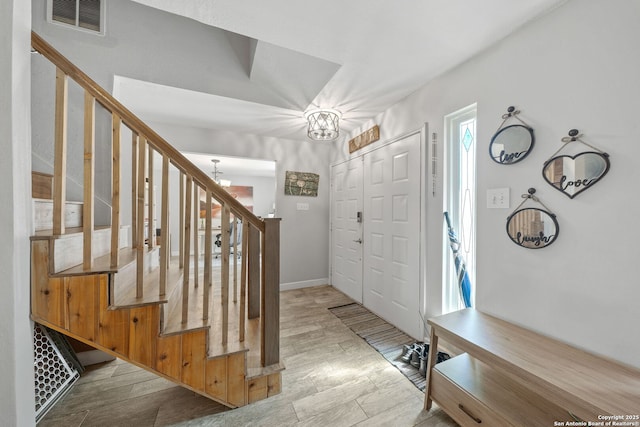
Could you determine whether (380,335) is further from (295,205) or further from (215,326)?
(295,205)

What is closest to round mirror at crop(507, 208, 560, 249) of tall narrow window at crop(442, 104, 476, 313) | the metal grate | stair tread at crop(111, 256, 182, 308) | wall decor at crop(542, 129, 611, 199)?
wall decor at crop(542, 129, 611, 199)

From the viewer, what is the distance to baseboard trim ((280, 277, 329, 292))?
3590 mm

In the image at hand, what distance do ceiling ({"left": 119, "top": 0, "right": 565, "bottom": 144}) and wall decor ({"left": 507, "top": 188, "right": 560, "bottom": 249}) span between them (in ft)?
3.73

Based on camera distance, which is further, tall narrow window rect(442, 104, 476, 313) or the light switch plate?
tall narrow window rect(442, 104, 476, 313)

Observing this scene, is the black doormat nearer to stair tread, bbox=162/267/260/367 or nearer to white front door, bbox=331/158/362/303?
white front door, bbox=331/158/362/303

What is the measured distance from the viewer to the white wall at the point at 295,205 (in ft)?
11.0

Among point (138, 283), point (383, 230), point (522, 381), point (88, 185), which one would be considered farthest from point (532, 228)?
point (88, 185)

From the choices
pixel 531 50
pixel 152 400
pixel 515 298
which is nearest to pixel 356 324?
pixel 515 298

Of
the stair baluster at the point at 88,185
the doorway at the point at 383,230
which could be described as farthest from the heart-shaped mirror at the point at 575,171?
the stair baluster at the point at 88,185

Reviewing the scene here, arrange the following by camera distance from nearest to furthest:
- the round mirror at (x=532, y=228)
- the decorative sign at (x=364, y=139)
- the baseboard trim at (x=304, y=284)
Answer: the round mirror at (x=532, y=228) < the decorative sign at (x=364, y=139) < the baseboard trim at (x=304, y=284)

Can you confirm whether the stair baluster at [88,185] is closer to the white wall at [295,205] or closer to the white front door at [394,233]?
the white wall at [295,205]

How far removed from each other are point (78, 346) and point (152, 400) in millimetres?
889

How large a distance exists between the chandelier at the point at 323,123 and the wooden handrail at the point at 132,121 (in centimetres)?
152

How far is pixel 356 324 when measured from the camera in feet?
8.31
